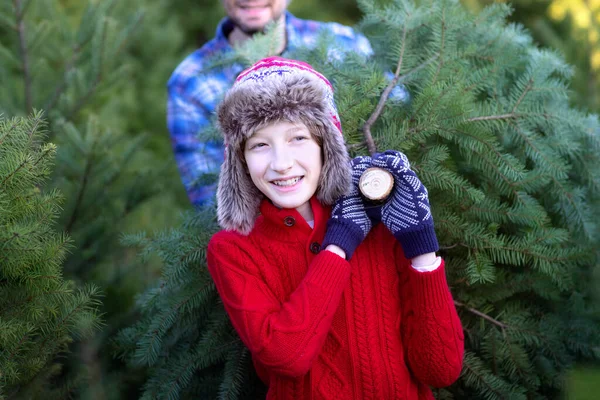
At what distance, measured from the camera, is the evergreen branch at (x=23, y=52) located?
13.4ft

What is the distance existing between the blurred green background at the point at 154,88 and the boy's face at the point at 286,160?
1006mm

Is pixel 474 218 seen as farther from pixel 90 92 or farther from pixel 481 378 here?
pixel 90 92

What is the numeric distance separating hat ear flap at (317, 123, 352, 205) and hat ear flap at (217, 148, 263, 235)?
26cm

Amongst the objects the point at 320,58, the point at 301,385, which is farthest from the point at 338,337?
the point at 320,58

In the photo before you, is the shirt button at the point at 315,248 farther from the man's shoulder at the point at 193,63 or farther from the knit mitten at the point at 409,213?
the man's shoulder at the point at 193,63

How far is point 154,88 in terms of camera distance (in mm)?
7125

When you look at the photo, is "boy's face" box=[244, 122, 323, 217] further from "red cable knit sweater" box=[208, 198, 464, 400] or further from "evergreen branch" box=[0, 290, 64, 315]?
"evergreen branch" box=[0, 290, 64, 315]

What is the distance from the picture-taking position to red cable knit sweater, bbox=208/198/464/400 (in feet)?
6.88

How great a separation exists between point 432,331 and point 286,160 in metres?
0.73

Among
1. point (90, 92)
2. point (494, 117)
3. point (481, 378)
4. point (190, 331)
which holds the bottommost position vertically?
point (190, 331)

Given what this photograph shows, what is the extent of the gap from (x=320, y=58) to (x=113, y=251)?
6.41ft

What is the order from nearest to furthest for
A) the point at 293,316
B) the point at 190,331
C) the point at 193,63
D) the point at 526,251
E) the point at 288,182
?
the point at 293,316 → the point at 288,182 → the point at 526,251 → the point at 190,331 → the point at 193,63

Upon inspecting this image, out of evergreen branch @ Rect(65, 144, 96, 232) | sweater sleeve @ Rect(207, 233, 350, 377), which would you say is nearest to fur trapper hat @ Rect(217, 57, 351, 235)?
sweater sleeve @ Rect(207, 233, 350, 377)

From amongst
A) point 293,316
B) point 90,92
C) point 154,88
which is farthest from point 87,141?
point 154,88
